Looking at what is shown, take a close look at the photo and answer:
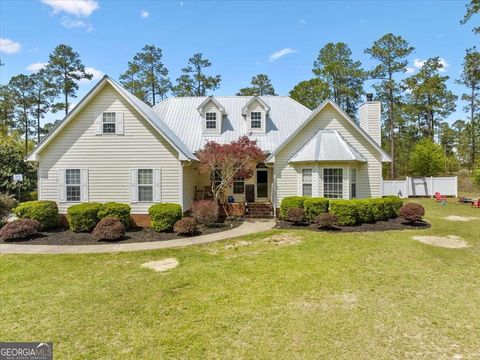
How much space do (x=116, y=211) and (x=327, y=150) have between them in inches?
432

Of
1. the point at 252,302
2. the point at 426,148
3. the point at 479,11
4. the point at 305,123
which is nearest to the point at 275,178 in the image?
the point at 305,123

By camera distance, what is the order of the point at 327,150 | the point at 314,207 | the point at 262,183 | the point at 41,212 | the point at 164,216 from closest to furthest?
the point at 164,216 → the point at 41,212 → the point at 314,207 → the point at 327,150 → the point at 262,183

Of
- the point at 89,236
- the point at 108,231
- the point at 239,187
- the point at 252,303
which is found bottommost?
the point at 252,303

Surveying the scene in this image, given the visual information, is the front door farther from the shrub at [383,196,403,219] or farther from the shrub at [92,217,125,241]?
the shrub at [92,217,125,241]

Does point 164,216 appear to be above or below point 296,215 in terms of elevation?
above

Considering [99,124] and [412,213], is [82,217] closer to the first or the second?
[99,124]

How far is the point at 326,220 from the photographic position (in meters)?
13.3

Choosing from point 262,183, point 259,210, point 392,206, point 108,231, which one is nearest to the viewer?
point 108,231

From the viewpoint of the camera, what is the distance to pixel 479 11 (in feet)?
62.4

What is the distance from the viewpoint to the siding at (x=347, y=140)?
16641 mm

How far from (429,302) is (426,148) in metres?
26.8

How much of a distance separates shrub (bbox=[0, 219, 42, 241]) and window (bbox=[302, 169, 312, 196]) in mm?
13018

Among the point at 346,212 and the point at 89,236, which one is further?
the point at 346,212

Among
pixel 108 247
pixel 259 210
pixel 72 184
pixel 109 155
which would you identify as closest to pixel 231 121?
pixel 259 210
